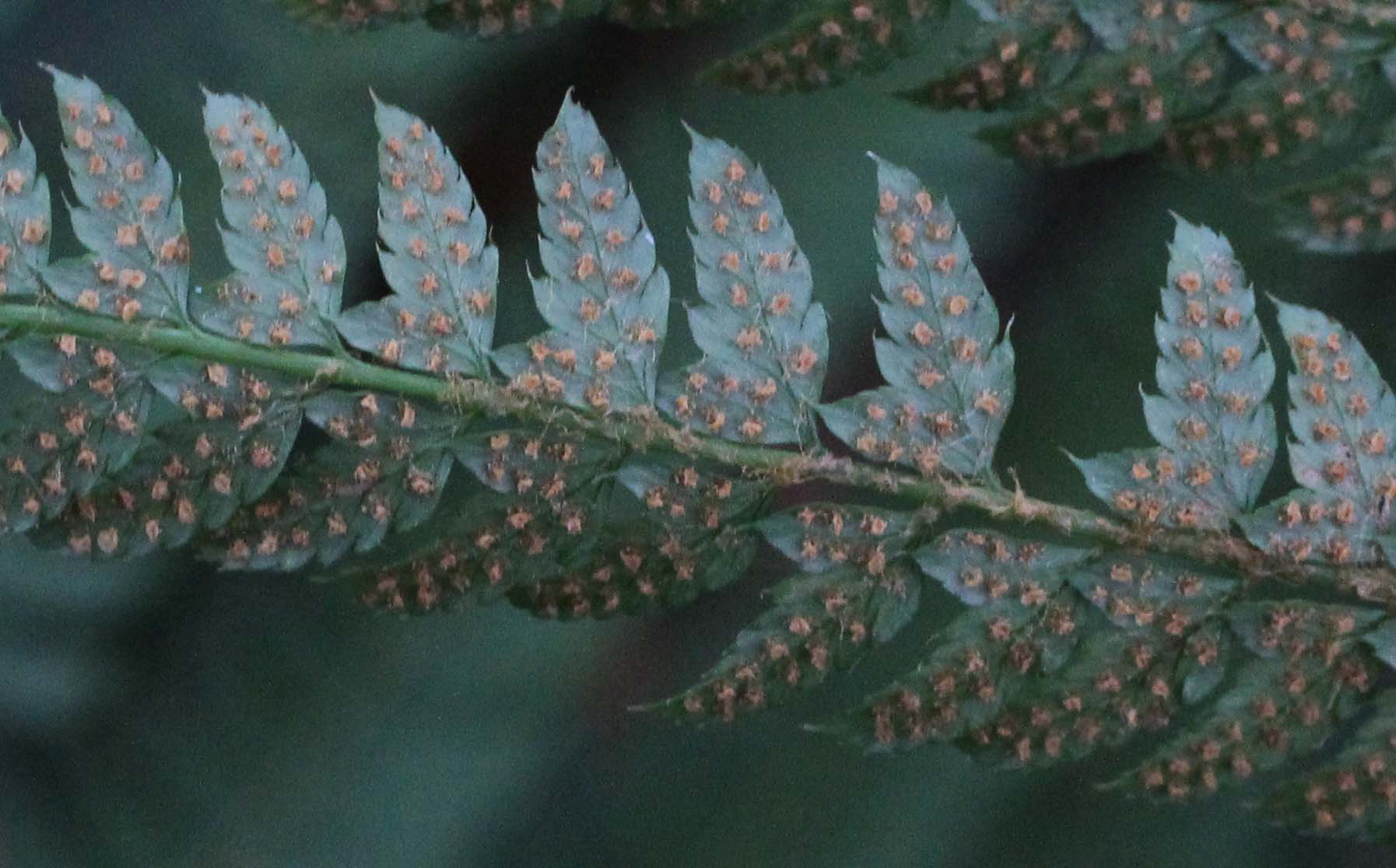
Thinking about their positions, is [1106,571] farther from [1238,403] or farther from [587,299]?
[587,299]

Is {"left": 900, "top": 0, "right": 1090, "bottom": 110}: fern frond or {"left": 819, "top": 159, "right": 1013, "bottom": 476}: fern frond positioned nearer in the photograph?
{"left": 819, "top": 159, "right": 1013, "bottom": 476}: fern frond

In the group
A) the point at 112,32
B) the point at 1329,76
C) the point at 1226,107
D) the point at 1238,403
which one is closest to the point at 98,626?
the point at 112,32

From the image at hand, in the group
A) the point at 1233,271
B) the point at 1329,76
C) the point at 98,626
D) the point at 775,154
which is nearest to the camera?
the point at 1233,271

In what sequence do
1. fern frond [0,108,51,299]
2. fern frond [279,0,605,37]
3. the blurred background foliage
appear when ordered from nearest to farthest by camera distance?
fern frond [0,108,51,299], fern frond [279,0,605,37], the blurred background foliage

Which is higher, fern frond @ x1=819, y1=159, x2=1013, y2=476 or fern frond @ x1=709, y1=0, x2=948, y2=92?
fern frond @ x1=709, y1=0, x2=948, y2=92

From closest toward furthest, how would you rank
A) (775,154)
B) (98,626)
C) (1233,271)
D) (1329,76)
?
(1233,271)
(1329,76)
(98,626)
(775,154)

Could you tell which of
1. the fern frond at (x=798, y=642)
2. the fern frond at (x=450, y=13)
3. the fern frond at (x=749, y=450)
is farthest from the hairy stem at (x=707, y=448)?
the fern frond at (x=450, y=13)

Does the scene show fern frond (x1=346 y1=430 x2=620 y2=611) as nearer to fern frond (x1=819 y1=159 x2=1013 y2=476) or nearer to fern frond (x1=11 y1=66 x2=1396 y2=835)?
fern frond (x1=11 y1=66 x2=1396 y2=835)

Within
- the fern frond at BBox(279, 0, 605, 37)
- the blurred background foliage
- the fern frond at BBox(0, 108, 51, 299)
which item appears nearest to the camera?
the fern frond at BBox(0, 108, 51, 299)

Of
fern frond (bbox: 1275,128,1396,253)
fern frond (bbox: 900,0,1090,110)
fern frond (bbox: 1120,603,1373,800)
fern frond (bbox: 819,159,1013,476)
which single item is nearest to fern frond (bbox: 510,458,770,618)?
fern frond (bbox: 819,159,1013,476)
